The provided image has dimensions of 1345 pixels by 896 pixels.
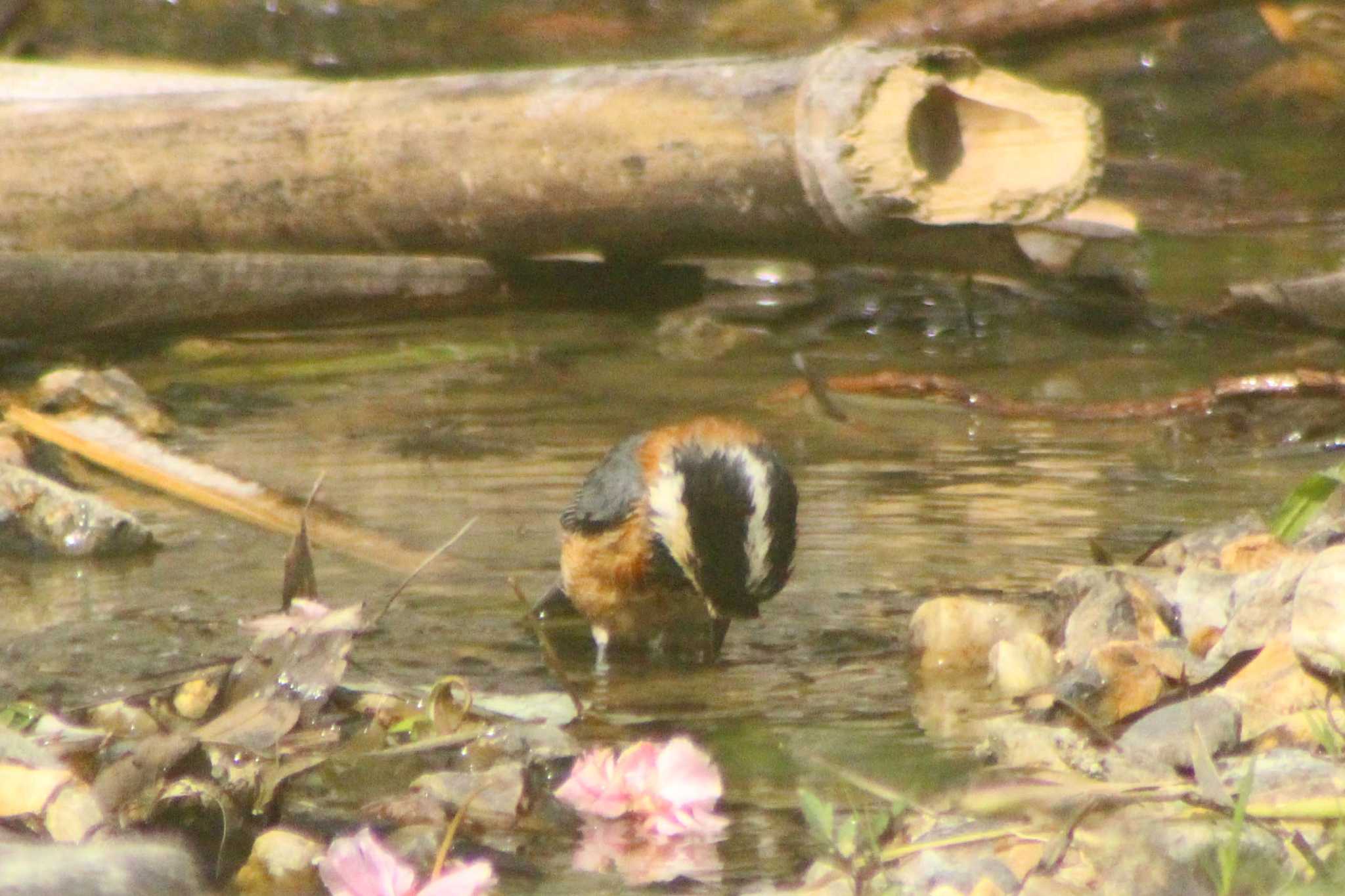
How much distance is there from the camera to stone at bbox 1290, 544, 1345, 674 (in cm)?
342

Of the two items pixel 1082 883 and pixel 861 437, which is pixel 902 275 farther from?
pixel 1082 883

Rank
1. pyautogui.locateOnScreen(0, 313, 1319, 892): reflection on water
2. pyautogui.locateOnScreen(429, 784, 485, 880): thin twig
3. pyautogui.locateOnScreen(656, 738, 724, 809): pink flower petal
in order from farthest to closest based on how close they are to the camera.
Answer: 1. pyautogui.locateOnScreen(0, 313, 1319, 892): reflection on water
2. pyautogui.locateOnScreen(656, 738, 724, 809): pink flower petal
3. pyautogui.locateOnScreen(429, 784, 485, 880): thin twig

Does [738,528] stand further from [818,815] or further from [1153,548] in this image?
[818,815]

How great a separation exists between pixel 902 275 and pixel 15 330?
339 centimetres

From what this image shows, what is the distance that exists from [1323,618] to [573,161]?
12.7 ft

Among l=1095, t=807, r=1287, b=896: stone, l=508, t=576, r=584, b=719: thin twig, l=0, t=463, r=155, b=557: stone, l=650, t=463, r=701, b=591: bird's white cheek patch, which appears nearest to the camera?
l=1095, t=807, r=1287, b=896: stone

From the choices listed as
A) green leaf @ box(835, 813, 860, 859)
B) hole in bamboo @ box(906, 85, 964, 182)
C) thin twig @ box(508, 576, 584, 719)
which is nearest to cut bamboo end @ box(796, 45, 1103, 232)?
hole in bamboo @ box(906, 85, 964, 182)

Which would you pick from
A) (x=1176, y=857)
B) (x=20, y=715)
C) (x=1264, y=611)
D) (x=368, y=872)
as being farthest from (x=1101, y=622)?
(x=20, y=715)

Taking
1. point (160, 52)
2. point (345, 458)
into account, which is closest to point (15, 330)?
point (345, 458)

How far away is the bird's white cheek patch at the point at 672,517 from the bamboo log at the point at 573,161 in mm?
2131

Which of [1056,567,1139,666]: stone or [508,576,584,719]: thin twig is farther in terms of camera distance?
[1056,567,1139,666]: stone

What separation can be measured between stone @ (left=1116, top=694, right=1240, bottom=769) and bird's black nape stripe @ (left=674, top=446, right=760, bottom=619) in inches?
40.2

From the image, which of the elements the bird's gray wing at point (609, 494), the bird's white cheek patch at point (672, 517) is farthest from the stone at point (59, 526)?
the bird's white cheek patch at point (672, 517)

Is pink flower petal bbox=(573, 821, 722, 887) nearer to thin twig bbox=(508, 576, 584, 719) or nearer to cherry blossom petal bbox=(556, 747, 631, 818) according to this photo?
cherry blossom petal bbox=(556, 747, 631, 818)
